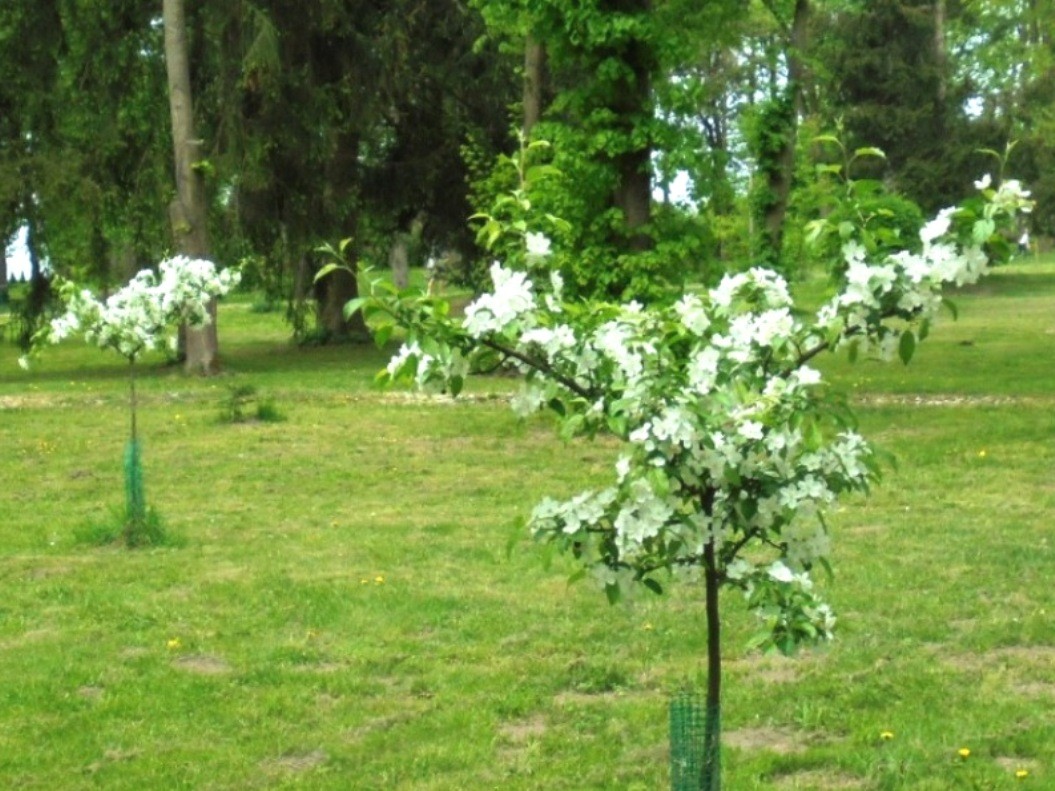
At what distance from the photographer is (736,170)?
111 ft

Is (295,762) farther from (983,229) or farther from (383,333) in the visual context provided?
(983,229)

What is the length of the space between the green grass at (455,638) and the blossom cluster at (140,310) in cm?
132

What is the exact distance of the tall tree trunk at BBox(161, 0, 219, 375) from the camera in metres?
23.3

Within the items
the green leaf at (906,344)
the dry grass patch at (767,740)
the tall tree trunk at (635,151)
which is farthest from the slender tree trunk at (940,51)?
the green leaf at (906,344)

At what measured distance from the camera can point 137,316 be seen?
11.3m

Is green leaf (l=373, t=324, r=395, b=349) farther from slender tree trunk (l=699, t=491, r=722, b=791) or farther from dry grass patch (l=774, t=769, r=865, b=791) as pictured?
dry grass patch (l=774, t=769, r=865, b=791)

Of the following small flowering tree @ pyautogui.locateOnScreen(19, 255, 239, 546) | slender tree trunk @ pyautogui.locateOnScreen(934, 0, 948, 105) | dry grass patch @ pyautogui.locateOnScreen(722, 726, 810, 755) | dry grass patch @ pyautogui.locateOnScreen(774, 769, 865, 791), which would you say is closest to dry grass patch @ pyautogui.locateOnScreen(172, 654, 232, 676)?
dry grass patch @ pyautogui.locateOnScreen(722, 726, 810, 755)

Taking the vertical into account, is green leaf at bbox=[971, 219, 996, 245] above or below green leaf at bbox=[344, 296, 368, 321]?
above

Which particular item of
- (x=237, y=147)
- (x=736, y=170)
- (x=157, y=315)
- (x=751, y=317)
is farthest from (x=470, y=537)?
(x=736, y=170)

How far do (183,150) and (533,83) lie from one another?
541cm

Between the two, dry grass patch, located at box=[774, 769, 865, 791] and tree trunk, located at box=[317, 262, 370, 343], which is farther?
tree trunk, located at box=[317, 262, 370, 343]

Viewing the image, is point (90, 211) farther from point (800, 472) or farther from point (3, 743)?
point (800, 472)

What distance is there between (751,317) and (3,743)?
3823 mm

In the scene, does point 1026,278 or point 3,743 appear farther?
point 1026,278
